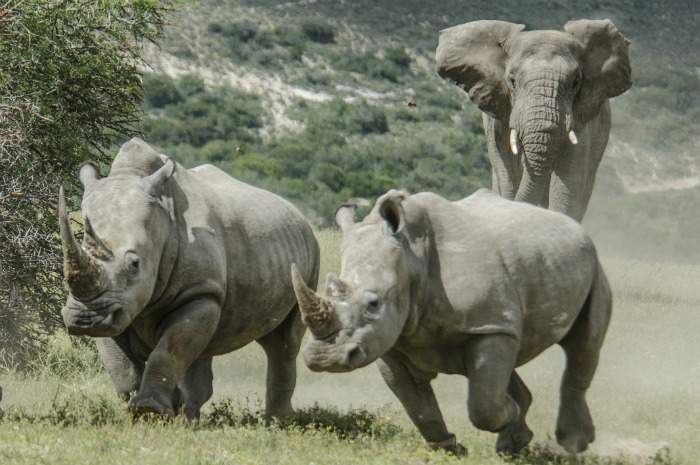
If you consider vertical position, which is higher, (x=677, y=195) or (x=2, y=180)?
(x=2, y=180)

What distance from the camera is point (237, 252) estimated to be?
9.09 meters

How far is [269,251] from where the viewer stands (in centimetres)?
935

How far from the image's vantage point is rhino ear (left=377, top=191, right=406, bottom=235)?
747cm

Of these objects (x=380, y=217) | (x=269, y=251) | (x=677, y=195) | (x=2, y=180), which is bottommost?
(x=677, y=195)

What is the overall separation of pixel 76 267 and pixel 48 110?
6487 mm

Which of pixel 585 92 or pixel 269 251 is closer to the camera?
pixel 269 251

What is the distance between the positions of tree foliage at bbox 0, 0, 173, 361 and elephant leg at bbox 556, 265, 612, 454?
6366mm

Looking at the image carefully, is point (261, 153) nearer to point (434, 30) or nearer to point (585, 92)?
point (434, 30)

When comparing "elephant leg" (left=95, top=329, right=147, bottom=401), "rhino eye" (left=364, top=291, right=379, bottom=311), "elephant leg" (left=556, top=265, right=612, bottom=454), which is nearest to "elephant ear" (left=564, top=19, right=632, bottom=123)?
"elephant leg" (left=556, top=265, right=612, bottom=454)

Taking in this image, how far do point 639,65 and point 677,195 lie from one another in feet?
33.6

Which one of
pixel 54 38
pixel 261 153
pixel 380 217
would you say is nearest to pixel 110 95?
pixel 54 38

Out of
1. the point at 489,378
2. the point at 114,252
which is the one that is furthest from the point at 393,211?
the point at 114,252

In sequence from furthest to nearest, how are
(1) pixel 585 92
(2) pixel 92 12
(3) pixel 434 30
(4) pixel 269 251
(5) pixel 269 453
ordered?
(3) pixel 434 30
(2) pixel 92 12
(1) pixel 585 92
(4) pixel 269 251
(5) pixel 269 453

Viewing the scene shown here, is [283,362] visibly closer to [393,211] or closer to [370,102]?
[393,211]
